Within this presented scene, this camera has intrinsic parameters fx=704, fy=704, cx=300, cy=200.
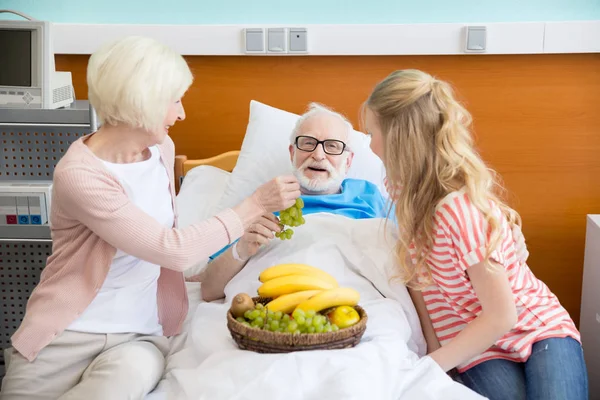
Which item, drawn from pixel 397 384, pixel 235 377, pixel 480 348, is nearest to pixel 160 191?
pixel 235 377

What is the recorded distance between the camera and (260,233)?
6.48 feet

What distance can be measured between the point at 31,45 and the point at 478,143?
1709 millimetres

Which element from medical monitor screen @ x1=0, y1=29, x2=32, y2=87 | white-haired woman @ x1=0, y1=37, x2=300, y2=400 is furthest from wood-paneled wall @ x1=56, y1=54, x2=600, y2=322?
white-haired woman @ x1=0, y1=37, x2=300, y2=400

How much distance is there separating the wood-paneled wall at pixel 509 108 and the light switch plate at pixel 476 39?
0.06 metres

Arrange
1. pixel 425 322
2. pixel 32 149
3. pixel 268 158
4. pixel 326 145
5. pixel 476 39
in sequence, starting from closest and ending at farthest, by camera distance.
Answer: pixel 425 322 < pixel 326 145 < pixel 32 149 < pixel 268 158 < pixel 476 39

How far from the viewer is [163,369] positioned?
173cm

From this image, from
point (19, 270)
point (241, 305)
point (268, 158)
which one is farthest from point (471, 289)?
point (19, 270)

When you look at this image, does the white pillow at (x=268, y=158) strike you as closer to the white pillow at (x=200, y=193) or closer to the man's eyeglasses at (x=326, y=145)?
the white pillow at (x=200, y=193)

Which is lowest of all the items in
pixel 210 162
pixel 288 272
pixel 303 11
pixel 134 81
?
pixel 288 272

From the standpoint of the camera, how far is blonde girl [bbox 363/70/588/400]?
1.64m

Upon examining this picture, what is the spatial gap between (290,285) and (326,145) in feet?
2.29

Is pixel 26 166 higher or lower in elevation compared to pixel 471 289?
higher

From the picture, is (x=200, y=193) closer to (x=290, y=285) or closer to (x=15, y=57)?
(x=15, y=57)

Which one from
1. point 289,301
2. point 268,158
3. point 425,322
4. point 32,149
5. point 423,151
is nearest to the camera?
point 289,301
